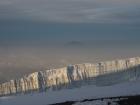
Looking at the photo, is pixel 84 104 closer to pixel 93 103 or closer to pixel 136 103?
pixel 93 103

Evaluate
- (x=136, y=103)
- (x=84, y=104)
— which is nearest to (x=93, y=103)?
(x=84, y=104)
